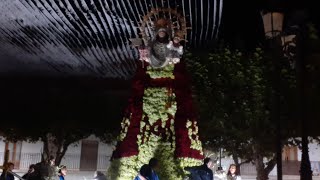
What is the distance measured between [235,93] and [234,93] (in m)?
0.04

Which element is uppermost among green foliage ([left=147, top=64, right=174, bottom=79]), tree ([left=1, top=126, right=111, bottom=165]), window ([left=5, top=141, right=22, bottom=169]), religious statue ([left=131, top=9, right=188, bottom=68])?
religious statue ([left=131, top=9, right=188, bottom=68])

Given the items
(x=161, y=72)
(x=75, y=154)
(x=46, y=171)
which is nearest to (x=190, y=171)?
(x=161, y=72)

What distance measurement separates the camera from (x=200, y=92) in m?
20.3

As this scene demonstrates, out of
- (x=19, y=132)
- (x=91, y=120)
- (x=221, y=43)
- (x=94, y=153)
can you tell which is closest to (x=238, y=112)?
(x=221, y=43)

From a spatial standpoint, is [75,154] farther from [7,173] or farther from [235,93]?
[7,173]

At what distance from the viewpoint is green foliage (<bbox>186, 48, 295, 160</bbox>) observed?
63.7 feet

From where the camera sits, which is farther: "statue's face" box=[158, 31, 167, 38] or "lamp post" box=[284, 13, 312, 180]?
"statue's face" box=[158, 31, 167, 38]

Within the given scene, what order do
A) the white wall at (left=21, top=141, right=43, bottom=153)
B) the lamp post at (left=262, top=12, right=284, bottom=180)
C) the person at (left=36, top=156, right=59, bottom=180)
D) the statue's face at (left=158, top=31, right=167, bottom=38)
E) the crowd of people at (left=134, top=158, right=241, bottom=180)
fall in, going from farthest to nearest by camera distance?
the white wall at (left=21, top=141, right=43, bottom=153) → the person at (left=36, top=156, right=59, bottom=180) → the statue's face at (left=158, top=31, right=167, bottom=38) → the crowd of people at (left=134, top=158, right=241, bottom=180) → the lamp post at (left=262, top=12, right=284, bottom=180)

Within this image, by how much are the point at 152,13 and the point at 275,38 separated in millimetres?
4301

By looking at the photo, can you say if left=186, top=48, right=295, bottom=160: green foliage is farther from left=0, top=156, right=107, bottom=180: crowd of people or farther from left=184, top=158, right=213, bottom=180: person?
left=184, top=158, right=213, bottom=180: person

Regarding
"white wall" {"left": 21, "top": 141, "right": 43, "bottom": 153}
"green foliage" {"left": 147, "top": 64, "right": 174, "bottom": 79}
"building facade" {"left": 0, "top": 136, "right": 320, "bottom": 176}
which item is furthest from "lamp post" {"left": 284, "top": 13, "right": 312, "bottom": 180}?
"white wall" {"left": 21, "top": 141, "right": 43, "bottom": 153}

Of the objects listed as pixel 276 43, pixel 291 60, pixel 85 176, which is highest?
pixel 276 43

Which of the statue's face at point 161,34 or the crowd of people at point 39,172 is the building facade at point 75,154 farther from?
the statue's face at point 161,34

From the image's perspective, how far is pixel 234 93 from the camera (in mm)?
19922
